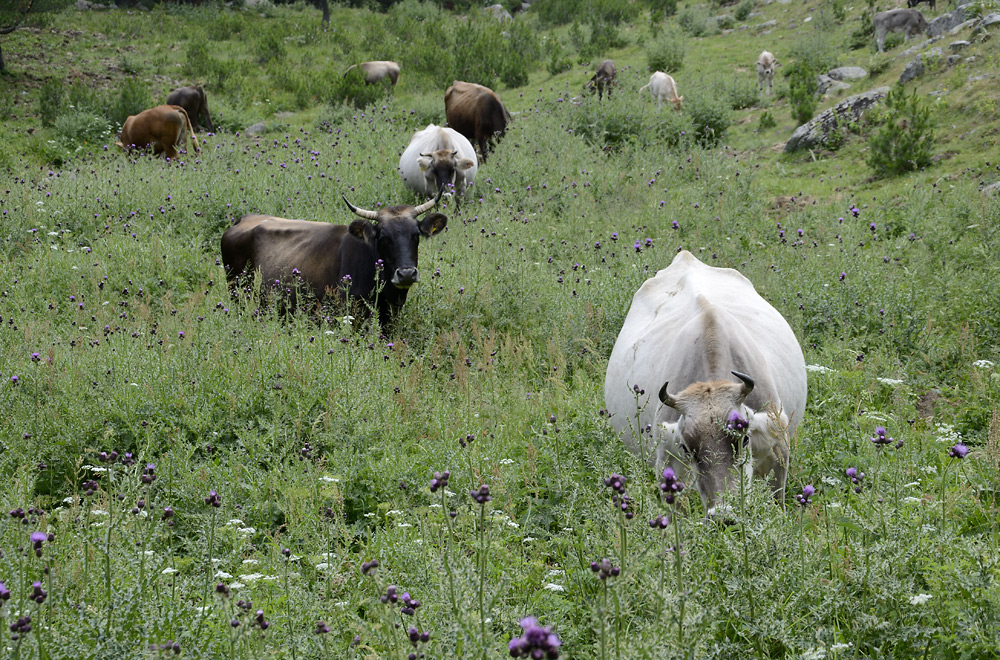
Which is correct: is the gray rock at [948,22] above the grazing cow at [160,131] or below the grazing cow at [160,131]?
above

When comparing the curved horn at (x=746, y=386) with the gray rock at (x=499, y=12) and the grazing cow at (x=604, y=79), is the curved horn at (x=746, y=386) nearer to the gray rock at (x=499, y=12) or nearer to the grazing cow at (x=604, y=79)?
the grazing cow at (x=604, y=79)

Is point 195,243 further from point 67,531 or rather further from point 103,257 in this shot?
point 67,531

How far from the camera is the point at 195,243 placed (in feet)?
30.9

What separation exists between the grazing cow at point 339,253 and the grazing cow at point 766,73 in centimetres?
1300

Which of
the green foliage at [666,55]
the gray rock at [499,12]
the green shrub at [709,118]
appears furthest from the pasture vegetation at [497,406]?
the gray rock at [499,12]

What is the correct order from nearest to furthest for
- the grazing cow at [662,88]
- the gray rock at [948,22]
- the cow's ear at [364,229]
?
the cow's ear at [364,229] < the gray rock at [948,22] < the grazing cow at [662,88]

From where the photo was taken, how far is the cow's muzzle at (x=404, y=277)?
7.31 m

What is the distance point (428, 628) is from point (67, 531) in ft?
6.38

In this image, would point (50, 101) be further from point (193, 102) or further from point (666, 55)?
point (666, 55)

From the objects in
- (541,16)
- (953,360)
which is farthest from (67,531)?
(541,16)

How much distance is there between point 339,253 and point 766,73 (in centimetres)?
1428

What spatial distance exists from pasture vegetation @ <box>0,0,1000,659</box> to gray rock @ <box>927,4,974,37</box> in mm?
1931

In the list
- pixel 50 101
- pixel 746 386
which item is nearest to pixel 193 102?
pixel 50 101

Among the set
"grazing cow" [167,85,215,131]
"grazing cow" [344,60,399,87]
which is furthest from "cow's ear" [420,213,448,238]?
"grazing cow" [344,60,399,87]
